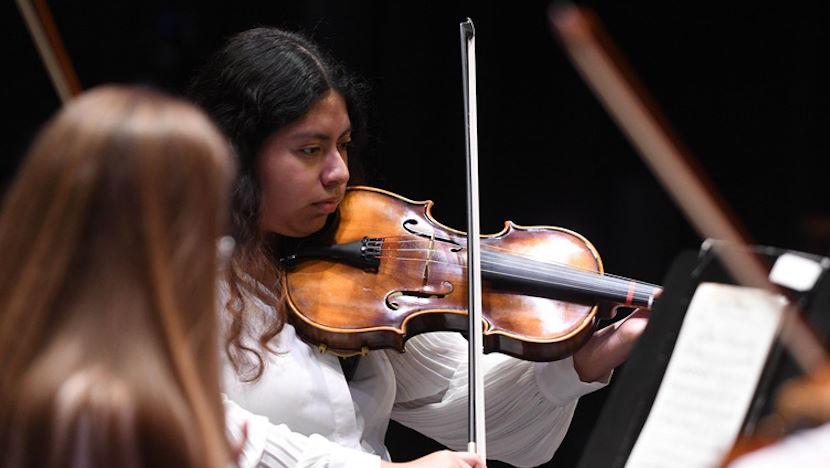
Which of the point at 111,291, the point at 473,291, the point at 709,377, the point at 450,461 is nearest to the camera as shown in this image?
the point at 111,291

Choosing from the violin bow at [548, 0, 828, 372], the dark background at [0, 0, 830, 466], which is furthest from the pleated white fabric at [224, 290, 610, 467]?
the violin bow at [548, 0, 828, 372]

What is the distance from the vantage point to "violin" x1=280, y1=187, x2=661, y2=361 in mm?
1520

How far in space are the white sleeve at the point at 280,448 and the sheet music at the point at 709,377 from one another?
50 cm

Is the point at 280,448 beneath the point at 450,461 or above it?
above

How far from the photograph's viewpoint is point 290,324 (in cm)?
156

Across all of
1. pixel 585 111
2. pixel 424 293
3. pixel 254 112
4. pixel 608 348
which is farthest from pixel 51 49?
pixel 585 111

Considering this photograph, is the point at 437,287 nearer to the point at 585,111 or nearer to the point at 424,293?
the point at 424,293

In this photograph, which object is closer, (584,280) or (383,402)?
(584,280)

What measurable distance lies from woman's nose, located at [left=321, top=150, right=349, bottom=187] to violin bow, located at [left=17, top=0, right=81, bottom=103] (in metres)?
0.46

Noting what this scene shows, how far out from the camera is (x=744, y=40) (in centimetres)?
211

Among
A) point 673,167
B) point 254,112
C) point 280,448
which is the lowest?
point 280,448

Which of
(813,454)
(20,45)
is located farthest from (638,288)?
(20,45)

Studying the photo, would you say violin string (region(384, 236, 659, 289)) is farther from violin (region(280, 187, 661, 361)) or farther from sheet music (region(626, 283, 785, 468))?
sheet music (region(626, 283, 785, 468))

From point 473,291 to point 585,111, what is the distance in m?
0.82
